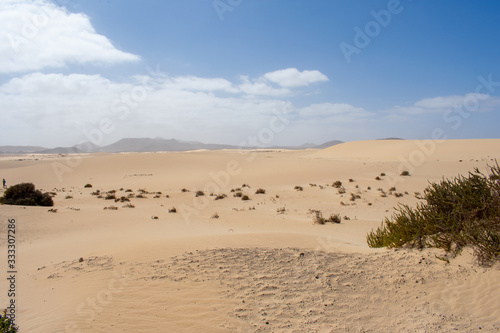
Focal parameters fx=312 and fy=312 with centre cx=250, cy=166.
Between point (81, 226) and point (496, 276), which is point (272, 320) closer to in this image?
point (496, 276)

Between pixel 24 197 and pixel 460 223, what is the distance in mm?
19245

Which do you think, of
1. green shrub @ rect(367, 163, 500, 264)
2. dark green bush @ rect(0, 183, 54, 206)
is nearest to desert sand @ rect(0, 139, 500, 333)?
green shrub @ rect(367, 163, 500, 264)

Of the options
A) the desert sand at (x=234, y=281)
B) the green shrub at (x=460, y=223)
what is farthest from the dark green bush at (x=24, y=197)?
the green shrub at (x=460, y=223)

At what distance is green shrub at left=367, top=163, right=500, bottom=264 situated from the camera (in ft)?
17.3

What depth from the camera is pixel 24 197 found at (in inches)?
653

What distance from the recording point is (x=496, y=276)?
15.7 ft

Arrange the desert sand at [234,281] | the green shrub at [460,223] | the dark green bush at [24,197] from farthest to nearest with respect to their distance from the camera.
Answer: the dark green bush at [24,197], the green shrub at [460,223], the desert sand at [234,281]

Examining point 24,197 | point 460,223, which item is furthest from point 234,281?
point 24,197

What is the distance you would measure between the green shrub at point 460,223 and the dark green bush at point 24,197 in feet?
57.1

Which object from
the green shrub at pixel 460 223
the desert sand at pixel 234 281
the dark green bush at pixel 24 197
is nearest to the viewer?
the desert sand at pixel 234 281

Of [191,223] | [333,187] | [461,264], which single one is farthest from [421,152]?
[461,264]

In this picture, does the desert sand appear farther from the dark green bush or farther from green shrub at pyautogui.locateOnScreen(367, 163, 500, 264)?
the dark green bush

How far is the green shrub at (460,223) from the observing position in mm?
5264

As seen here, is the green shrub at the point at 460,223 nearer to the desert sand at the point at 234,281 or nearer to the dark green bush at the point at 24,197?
the desert sand at the point at 234,281
